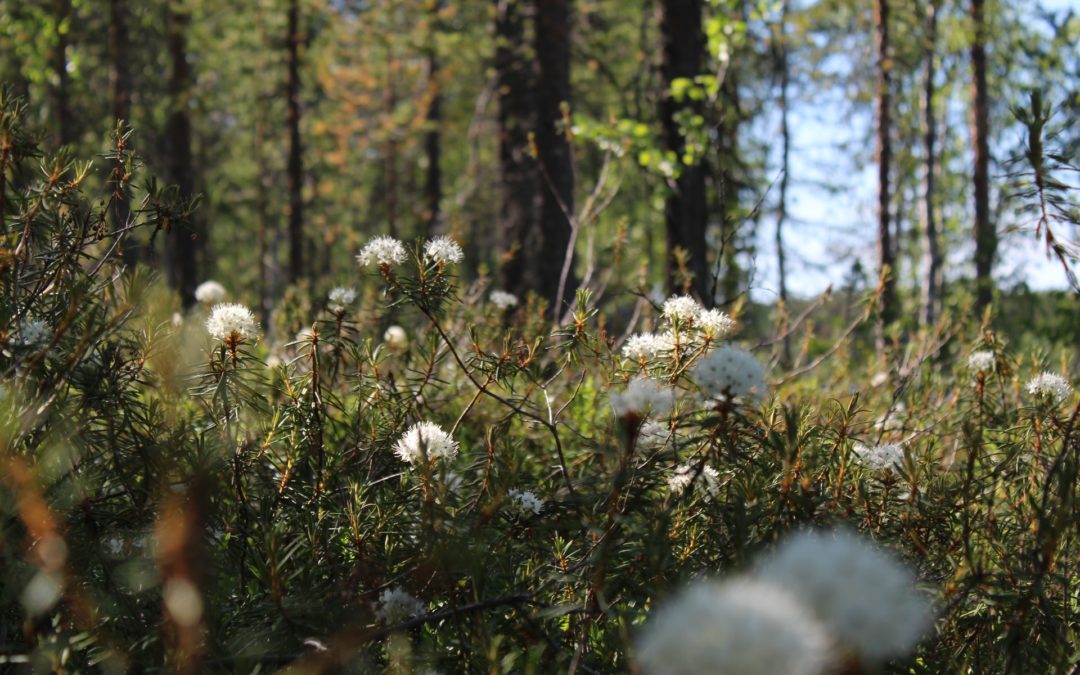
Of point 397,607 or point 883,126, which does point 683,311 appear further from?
point 883,126

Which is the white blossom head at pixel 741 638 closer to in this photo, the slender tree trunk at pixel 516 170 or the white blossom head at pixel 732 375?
the white blossom head at pixel 732 375

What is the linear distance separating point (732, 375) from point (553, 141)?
7071 millimetres

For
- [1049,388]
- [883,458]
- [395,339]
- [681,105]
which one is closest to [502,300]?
[395,339]

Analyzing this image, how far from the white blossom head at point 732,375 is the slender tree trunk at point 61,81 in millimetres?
11929

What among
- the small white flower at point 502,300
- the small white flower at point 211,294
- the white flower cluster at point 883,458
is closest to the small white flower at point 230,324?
the white flower cluster at point 883,458

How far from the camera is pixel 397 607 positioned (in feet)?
7.23

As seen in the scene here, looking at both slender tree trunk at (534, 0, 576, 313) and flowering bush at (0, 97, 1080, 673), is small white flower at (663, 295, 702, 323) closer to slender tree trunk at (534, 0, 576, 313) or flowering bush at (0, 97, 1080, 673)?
flowering bush at (0, 97, 1080, 673)

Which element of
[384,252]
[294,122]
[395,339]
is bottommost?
[395,339]

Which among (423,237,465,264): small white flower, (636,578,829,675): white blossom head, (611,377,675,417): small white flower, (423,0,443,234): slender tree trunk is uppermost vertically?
(423,237,465,264): small white flower

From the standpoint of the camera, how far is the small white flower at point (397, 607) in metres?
2.17

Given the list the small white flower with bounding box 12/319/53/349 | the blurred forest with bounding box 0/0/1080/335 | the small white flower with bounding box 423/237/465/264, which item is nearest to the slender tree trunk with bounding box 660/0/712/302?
the blurred forest with bounding box 0/0/1080/335

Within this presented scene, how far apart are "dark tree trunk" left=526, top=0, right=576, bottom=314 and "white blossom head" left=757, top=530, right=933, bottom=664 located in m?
6.79

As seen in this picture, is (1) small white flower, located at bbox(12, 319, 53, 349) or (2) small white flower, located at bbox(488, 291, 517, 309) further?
(2) small white flower, located at bbox(488, 291, 517, 309)

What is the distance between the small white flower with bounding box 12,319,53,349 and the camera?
2.31 metres
